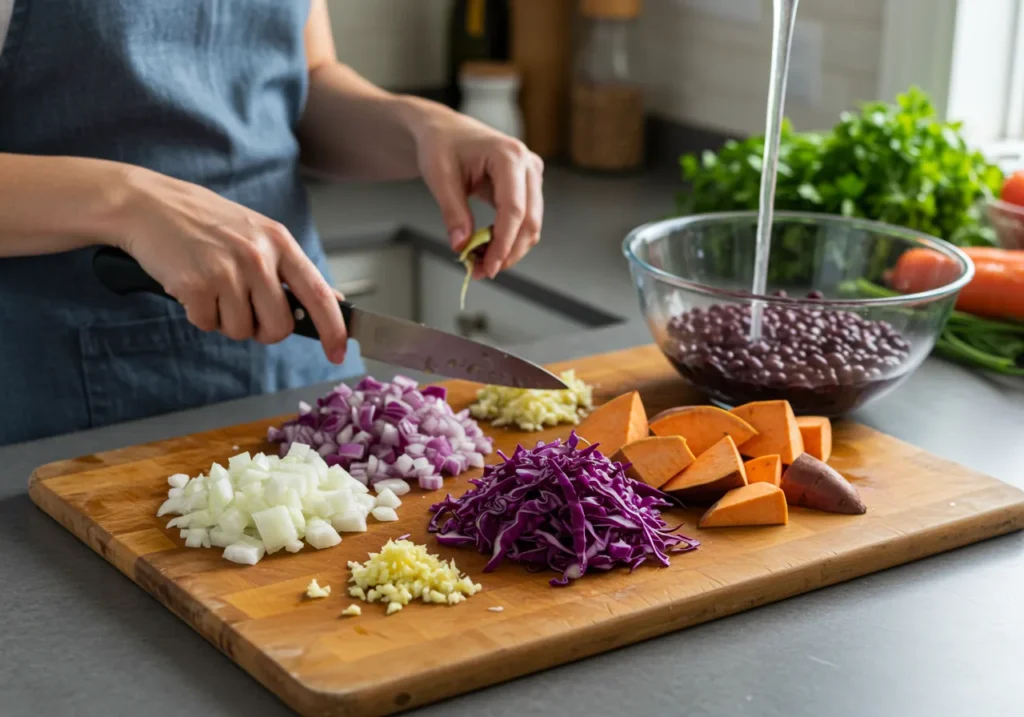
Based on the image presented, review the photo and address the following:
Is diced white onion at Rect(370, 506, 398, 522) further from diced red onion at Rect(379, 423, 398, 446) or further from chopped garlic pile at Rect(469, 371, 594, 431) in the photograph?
chopped garlic pile at Rect(469, 371, 594, 431)

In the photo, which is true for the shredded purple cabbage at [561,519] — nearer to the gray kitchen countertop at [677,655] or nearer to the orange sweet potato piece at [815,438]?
the gray kitchen countertop at [677,655]

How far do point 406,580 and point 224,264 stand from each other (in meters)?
0.34

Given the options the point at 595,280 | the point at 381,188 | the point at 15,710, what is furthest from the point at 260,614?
the point at 381,188

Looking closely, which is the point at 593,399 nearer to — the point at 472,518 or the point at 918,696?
the point at 472,518

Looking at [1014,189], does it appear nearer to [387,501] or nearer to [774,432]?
[774,432]

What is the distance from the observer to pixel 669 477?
3.75 feet

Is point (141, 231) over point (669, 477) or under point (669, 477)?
over

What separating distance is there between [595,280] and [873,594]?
3.79 ft

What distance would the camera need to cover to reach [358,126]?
1.63m

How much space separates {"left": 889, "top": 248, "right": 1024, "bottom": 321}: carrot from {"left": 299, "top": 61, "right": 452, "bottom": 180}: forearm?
57cm

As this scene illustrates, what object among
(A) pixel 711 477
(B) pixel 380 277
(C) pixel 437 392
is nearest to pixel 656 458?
(A) pixel 711 477

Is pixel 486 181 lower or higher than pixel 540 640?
higher

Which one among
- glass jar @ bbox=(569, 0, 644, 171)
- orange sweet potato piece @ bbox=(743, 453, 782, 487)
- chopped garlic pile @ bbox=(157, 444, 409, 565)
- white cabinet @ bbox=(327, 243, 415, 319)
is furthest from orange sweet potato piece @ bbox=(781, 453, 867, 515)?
glass jar @ bbox=(569, 0, 644, 171)

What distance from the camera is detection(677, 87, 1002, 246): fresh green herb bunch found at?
6.02ft
